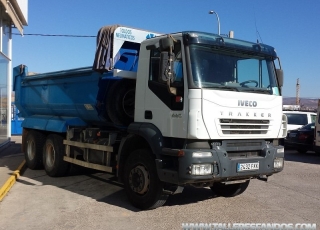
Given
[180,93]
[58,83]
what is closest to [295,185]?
[180,93]

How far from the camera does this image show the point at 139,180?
6.74m

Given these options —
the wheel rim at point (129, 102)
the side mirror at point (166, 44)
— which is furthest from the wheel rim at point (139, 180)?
the side mirror at point (166, 44)

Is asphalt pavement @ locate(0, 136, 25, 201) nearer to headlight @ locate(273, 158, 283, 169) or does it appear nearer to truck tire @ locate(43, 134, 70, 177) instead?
truck tire @ locate(43, 134, 70, 177)

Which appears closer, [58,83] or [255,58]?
[255,58]

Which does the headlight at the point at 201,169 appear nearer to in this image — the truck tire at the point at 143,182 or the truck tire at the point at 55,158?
the truck tire at the point at 143,182

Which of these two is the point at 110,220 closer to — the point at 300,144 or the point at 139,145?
the point at 139,145

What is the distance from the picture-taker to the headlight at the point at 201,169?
5793 millimetres

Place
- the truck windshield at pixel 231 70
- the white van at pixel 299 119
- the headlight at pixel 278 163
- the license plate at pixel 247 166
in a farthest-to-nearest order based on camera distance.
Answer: the white van at pixel 299 119, the headlight at pixel 278 163, the license plate at pixel 247 166, the truck windshield at pixel 231 70

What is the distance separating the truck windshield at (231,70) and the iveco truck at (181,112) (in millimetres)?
17

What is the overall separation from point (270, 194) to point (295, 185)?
1.44 meters

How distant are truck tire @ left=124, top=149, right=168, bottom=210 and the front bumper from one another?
0.36m

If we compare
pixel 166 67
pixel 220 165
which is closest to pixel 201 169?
pixel 220 165

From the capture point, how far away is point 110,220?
20.3ft

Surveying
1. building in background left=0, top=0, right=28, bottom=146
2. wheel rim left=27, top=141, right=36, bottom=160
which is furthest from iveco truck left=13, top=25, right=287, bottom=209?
building in background left=0, top=0, right=28, bottom=146
